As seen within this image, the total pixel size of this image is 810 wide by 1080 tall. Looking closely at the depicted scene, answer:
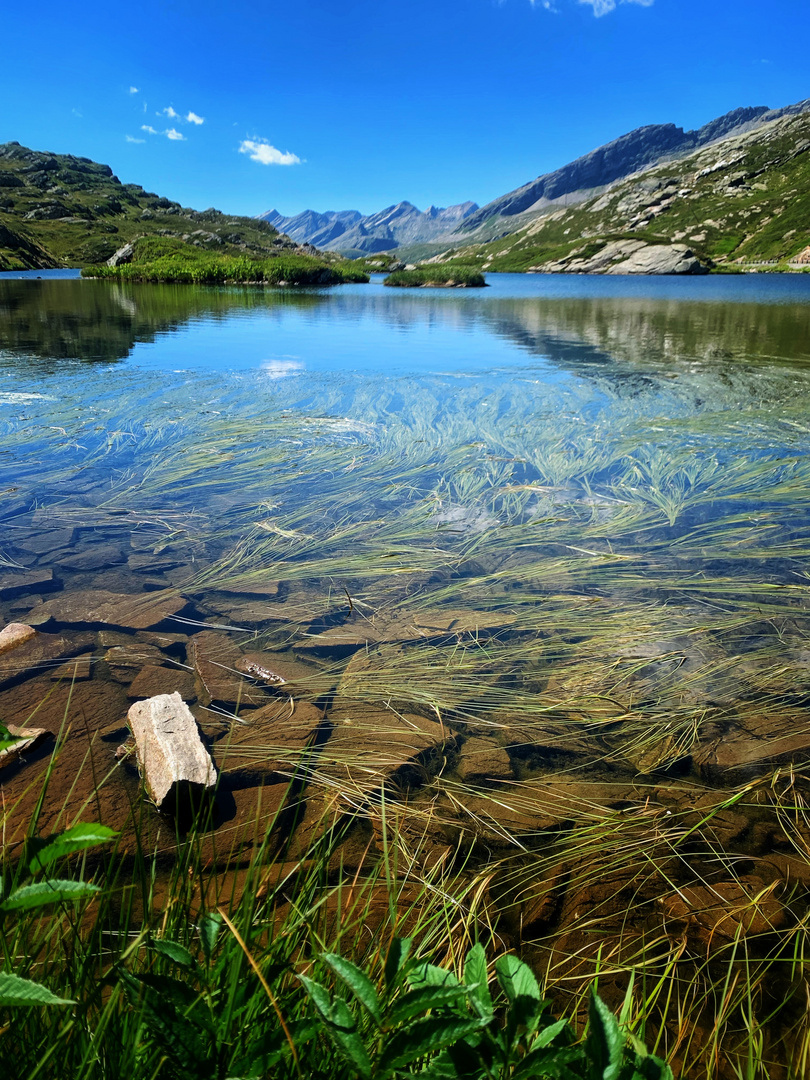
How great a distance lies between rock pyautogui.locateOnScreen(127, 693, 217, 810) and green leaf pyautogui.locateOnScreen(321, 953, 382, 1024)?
1.35 m

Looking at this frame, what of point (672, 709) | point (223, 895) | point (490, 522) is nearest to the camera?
point (223, 895)

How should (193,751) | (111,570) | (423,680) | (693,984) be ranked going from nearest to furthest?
(693,984), (193,751), (423,680), (111,570)

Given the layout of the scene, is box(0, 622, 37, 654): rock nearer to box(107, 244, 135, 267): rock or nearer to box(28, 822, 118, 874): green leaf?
box(28, 822, 118, 874): green leaf

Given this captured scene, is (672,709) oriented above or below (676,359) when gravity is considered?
below

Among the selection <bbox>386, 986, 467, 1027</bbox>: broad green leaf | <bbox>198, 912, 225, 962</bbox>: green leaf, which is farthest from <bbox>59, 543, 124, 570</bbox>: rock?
<bbox>386, 986, 467, 1027</bbox>: broad green leaf

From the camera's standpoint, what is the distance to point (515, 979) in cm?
94

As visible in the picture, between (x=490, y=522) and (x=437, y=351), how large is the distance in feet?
37.8

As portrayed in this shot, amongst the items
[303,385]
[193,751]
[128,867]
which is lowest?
[128,867]

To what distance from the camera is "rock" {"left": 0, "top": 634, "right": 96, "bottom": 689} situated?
9.46ft

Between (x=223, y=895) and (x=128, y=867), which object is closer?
(x=223, y=895)

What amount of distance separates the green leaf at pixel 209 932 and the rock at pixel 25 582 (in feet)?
11.3

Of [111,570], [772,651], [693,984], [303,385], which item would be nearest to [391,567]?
A: [111,570]

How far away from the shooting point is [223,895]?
1832mm

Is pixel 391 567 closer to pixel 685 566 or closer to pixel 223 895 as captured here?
pixel 685 566
